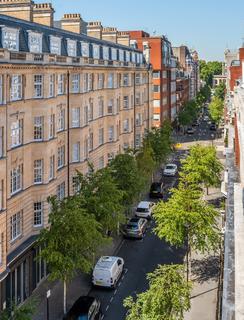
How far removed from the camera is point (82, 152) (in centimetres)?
3759

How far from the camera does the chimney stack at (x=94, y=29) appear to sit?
56.6 metres

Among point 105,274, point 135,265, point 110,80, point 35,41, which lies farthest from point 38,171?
point 110,80

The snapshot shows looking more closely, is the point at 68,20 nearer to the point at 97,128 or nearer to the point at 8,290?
the point at 97,128

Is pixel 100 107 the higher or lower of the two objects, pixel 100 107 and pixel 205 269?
the higher

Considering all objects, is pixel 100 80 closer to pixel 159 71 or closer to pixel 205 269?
pixel 205 269

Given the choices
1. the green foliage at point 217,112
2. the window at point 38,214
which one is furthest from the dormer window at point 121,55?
the green foliage at point 217,112

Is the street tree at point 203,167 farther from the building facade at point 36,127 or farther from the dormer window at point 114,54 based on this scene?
the dormer window at point 114,54

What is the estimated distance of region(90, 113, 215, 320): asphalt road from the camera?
28.1 metres

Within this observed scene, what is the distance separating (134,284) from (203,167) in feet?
58.9

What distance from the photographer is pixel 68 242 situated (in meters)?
26.2

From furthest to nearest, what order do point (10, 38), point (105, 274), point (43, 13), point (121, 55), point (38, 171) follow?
point (121, 55) → point (43, 13) → point (38, 171) → point (105, 274) → point (10, 38)

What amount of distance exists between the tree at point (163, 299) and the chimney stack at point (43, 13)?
26.3m

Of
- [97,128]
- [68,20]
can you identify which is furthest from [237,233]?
[68,20]

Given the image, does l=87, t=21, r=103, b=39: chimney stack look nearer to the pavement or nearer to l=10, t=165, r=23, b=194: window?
the pavement
